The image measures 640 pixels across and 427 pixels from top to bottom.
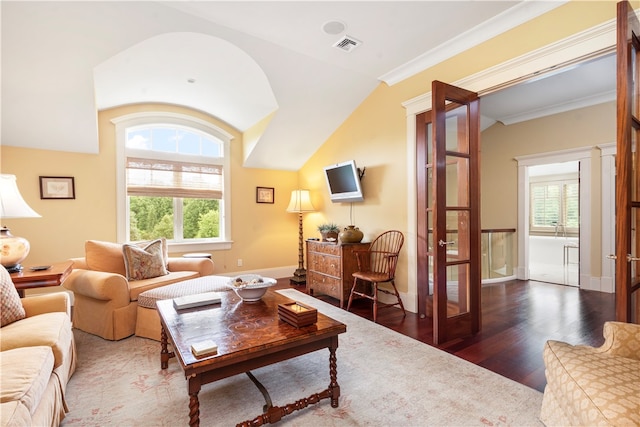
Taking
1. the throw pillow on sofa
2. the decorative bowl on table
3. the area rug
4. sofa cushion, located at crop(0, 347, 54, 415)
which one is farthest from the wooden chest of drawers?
sofa cushion, located at crop(0, 347, 54, 415)

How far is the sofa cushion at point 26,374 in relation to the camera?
116 centimetres

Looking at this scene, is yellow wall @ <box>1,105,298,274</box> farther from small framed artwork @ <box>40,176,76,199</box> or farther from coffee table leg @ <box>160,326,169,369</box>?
coffee table leg @ <box>160,326,169,369</box>

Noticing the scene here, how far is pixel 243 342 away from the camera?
150 centimetres

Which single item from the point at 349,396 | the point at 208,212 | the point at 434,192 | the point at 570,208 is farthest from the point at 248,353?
the point at 570,208

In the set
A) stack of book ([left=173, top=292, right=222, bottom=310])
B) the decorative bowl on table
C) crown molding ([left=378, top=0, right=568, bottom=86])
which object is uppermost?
crown molding ([left=378, top=0, right=568, bottom=86])

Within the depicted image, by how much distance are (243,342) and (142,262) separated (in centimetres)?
217

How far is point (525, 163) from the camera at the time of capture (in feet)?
16.4

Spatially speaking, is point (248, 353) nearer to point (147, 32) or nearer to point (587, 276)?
point (147, 32)

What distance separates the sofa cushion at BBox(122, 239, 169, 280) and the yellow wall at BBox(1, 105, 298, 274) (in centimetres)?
124

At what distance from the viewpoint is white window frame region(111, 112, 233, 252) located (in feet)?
13.4

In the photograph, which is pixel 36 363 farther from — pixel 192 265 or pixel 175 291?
pixel 192 265

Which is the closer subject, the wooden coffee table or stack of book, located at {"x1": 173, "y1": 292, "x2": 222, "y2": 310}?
the wooden coffee table

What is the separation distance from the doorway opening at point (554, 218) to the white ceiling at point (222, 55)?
3727mm

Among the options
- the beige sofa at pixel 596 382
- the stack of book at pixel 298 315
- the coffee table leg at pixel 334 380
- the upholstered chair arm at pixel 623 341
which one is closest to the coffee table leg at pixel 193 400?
the stack of book at pixel 298 315
